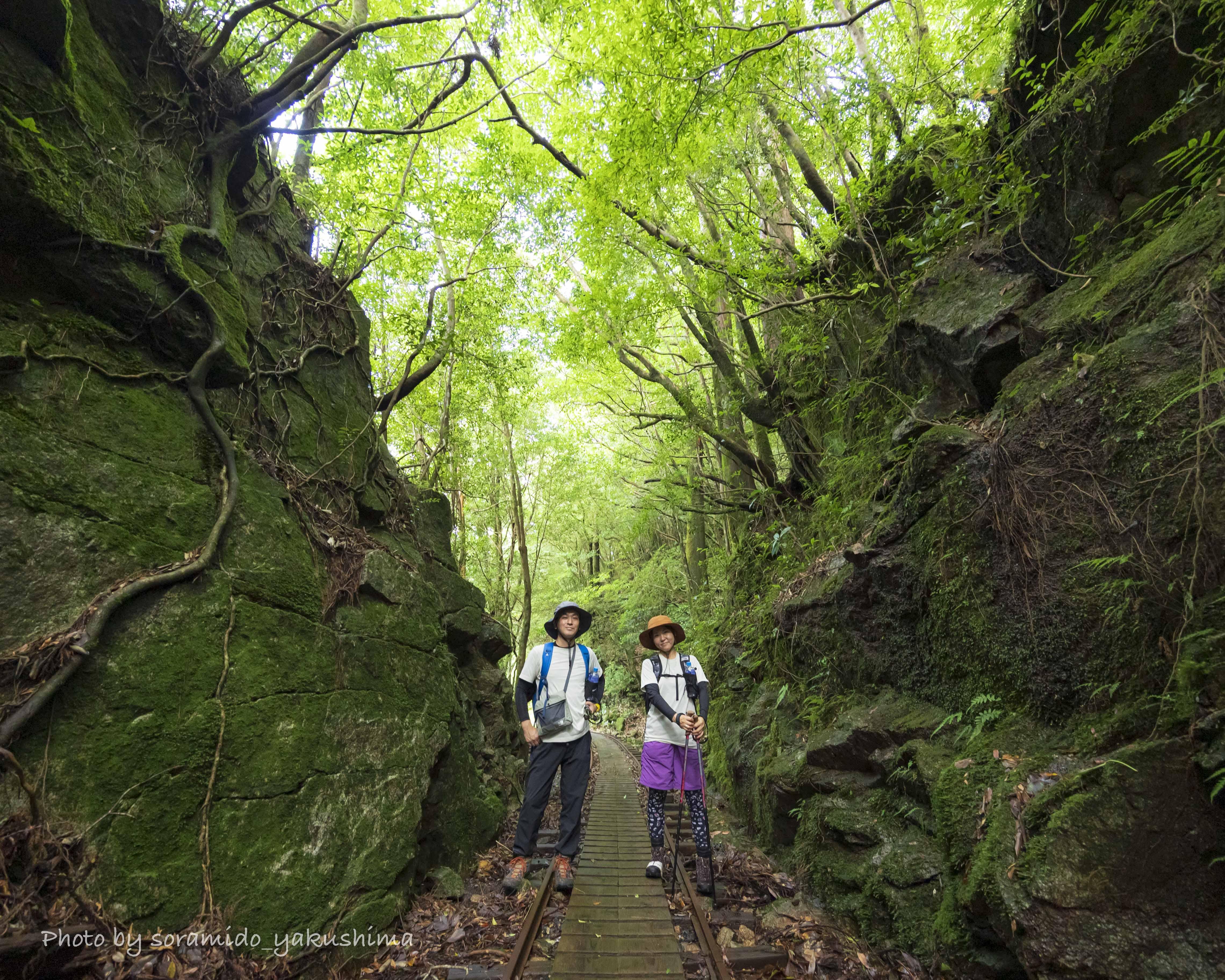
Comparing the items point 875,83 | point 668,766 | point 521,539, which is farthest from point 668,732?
point 521,539

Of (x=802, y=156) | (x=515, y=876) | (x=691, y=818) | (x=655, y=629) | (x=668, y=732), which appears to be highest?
(x=802, y=156)

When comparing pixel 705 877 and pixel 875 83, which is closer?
pixel 705 877

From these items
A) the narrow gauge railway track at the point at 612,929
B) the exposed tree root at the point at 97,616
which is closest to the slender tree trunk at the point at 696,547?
the narrow gauge railway track at the point at 612,929

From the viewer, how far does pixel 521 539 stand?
15.4 meters

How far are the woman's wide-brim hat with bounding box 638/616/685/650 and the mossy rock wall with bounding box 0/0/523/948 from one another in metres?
2.20

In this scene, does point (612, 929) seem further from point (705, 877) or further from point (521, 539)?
point (521, 539)

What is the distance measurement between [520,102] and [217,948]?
39.1ft

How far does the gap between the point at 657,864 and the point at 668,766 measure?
33.9 inches

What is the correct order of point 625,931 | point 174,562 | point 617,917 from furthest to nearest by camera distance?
point 617,917
point 625,931
point 174,562

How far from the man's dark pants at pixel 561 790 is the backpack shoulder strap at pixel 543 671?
19.6 inches

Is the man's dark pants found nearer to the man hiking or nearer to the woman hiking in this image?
the man hiking

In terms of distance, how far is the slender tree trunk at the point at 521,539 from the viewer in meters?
14.3

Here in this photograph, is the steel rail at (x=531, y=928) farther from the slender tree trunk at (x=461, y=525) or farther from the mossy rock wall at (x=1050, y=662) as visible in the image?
the slender tree trunk at (x=461, y=525)

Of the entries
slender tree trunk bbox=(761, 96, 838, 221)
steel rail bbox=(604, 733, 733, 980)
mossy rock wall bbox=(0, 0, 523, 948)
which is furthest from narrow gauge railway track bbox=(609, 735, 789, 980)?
slender tree trunk bbox=(761, 96, 838, 221)
